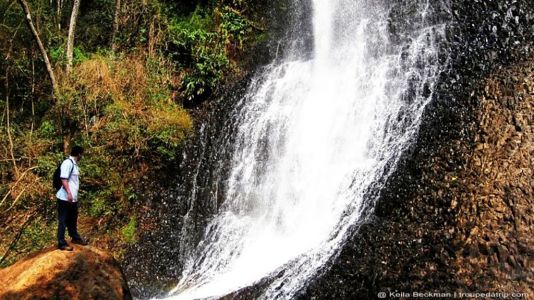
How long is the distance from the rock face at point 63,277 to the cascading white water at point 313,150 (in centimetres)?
192

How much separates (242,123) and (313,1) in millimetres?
5288

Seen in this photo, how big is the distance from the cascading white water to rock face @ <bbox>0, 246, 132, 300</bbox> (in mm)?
1923

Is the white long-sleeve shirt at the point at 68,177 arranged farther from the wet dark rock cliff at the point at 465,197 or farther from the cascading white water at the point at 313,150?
the wet dark rock cliff at the point at 465,197

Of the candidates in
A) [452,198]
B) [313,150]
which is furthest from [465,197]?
[313,150]

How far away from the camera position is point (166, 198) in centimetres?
1071

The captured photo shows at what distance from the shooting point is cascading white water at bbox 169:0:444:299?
8.21 m

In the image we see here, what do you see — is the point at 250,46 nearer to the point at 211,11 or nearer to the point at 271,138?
the point at 211,11

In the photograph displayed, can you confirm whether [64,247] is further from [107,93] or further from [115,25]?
[115,25]

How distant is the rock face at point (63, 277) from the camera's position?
6.03 meters

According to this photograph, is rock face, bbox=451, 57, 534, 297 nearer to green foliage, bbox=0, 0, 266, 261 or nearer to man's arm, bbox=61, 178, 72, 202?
man's arm, bbox=61, 178, 72, 202

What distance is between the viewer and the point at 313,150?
10.2 m

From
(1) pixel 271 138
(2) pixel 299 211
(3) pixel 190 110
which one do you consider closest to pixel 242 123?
(1) pixel 271 138

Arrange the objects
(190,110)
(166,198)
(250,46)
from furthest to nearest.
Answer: (250,46) → (190,110) → (166,198)

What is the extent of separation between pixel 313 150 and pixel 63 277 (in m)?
5.92
